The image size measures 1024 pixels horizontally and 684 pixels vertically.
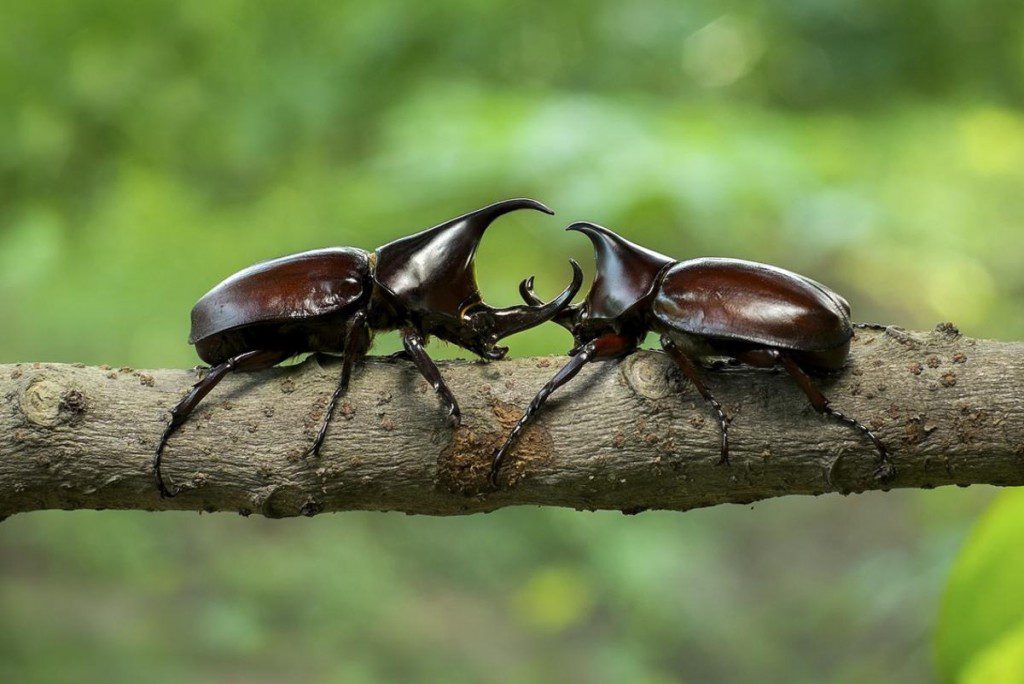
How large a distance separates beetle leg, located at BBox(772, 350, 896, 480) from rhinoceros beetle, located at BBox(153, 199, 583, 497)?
0.45m

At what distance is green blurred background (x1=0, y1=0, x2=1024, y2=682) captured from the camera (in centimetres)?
411

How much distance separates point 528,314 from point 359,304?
342 millimetres

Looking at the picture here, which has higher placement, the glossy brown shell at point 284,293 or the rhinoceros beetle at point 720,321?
the glossy brown shell at point 284,293

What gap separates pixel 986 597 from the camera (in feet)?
6.12

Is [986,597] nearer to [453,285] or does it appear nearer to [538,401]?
[538,401]

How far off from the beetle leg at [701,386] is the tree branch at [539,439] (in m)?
0.02

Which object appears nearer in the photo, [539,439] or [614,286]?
[539,439]

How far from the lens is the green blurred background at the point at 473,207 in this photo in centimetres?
411

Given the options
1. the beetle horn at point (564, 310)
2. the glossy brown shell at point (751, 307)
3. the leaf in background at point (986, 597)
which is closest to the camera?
the glossy brown shell at point (751, 307)

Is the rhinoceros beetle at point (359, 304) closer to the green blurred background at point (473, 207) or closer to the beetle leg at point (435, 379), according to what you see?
the beetle leg at point (435, 379)

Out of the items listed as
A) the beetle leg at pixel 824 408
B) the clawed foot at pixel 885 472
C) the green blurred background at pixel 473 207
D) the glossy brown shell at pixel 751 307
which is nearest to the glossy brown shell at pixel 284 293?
the glossy brown shell at pixel 751 307

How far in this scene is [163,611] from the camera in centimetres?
455

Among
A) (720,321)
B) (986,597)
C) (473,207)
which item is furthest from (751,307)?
(473,207)

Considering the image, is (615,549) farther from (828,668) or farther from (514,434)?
(514,434)
